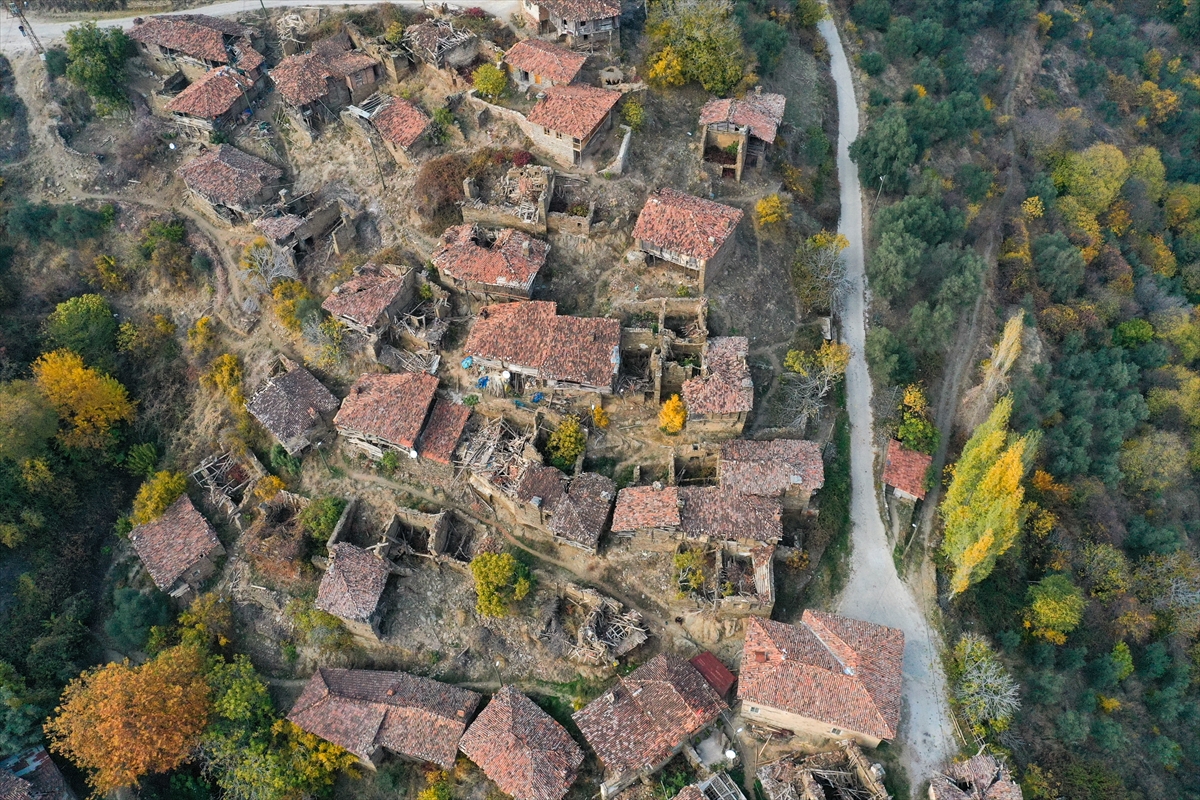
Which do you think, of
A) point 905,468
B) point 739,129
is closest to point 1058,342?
point 905,468

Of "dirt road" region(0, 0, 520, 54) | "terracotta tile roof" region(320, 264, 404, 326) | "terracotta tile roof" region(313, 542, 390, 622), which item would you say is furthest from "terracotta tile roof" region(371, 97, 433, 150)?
"terracotta tile roof" region(313, 542, 390, 622)

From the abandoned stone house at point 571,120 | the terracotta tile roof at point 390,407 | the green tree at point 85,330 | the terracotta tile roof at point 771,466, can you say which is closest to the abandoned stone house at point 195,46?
the green tree at point 85,330

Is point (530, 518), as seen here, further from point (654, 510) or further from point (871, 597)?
point (871, 597)

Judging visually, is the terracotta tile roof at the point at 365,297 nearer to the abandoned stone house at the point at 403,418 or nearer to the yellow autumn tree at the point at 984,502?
the abandoned stone house at the point at 403,418

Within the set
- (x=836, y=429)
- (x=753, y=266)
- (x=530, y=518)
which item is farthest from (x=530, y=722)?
(x=753, y=266)

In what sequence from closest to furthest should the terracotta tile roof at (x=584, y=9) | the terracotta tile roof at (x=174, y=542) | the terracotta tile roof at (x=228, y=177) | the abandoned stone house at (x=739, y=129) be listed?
the terracotta tile roof at (x=174, y=542), the abandoned stone house at (x=739, y=129), the terracotta tile roof at (x=228, y=177), the terracotta tile roof at (x=584, y=9)

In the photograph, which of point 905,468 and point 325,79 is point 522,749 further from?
point 325,79

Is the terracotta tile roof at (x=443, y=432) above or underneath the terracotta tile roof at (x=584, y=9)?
underneath

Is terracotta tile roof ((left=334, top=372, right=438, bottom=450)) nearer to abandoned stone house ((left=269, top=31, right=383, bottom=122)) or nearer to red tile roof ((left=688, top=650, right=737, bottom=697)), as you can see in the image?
red tile roof ((left=688, top=650, right=737, bottom=697))
